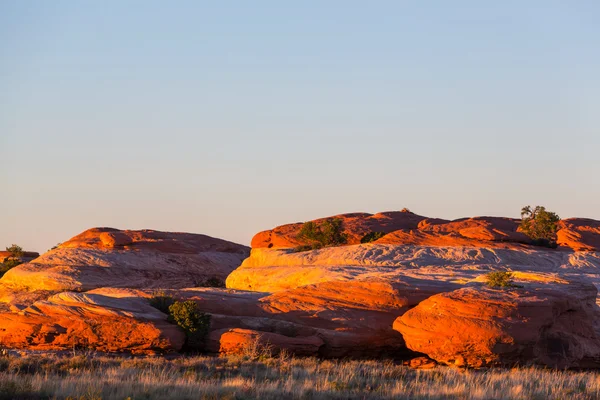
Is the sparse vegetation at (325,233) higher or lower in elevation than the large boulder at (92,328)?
higher

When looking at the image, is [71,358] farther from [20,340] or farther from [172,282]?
[172,282]

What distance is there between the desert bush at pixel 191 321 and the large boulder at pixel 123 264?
21.6m

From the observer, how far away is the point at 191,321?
27.0m

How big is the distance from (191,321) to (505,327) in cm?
1057

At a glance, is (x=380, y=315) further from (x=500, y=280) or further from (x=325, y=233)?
(x=325, y=233)

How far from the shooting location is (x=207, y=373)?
20719mm

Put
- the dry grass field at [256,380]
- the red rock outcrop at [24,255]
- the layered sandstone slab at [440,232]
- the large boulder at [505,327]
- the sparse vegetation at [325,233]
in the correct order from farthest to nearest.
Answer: the red rock outcrop at [24,255], the sparse vegetation at [325,233], the layered sandstone slab at [440,232], the large boulder at [505,327], the dry grass field at [256,380]

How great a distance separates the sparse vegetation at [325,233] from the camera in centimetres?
5272

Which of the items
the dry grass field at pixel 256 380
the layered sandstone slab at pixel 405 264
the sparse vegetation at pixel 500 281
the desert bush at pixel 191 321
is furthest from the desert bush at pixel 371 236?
the dry grass field at pixel 256 380

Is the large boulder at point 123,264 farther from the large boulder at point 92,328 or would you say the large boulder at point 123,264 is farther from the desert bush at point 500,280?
the desert bush at point 500,280

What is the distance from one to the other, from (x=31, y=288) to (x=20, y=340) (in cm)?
2627

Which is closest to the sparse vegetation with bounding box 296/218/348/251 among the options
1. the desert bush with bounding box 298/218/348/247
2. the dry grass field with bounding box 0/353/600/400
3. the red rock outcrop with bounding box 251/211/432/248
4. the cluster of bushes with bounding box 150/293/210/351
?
the desert bush with bounding box 298/218/348/247

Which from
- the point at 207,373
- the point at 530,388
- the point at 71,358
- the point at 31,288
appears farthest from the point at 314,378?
the point at 31,288

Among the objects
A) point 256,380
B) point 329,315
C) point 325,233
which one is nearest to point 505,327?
point 329,315
